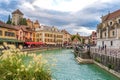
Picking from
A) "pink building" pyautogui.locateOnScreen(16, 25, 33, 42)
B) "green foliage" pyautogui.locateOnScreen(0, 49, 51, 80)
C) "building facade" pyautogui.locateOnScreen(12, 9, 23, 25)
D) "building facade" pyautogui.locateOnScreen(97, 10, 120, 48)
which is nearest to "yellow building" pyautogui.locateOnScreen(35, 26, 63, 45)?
"pink building" pyautogui.locateOnScreen(16, 25, 33, 42)

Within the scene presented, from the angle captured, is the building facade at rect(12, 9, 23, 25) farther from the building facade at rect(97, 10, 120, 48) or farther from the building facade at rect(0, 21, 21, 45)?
the building facade at rect(97, 10, 120, 48)

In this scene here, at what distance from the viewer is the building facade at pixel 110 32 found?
55906mm

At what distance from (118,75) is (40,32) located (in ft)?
307

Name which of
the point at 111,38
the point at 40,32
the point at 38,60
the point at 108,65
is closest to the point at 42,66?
the point at 38,60

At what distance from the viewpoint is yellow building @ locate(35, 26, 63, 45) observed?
379 feet

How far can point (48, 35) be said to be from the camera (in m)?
121

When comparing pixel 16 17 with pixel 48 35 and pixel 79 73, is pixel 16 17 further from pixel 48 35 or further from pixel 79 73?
pixel 79 73

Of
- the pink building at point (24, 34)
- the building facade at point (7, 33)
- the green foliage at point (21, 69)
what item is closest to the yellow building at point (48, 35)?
the pink building at point (24, 34)

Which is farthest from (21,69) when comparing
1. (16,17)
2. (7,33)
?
(16,17)

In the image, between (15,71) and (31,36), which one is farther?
(31,36)

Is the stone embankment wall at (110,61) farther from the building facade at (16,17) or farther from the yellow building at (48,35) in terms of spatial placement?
the building facade at (16,17)

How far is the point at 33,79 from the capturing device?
27.6 feet

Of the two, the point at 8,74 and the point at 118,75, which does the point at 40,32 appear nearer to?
the point at 118,75

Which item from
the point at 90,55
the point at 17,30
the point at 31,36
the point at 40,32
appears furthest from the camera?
the point at 40,32
